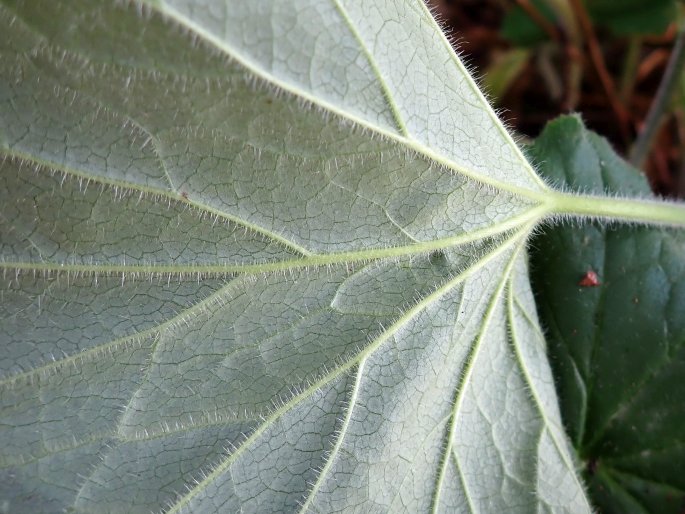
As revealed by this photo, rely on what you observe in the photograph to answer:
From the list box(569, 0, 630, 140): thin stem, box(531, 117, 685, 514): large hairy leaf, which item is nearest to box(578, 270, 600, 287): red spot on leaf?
box(531, 117, 685, 514): large hairy leaf

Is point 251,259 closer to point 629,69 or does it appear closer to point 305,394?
point 305,394

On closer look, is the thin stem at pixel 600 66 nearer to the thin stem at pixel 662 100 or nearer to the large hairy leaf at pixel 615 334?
the thin stem at pixel 662 100

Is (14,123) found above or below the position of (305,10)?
below

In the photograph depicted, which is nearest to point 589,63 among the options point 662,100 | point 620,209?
point 662,100

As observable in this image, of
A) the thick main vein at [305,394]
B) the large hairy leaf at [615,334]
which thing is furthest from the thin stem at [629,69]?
the thick main vein at [305,394]

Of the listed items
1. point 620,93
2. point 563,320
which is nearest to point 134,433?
point 563,320

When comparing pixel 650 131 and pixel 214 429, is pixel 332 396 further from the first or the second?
pixel 650 131
